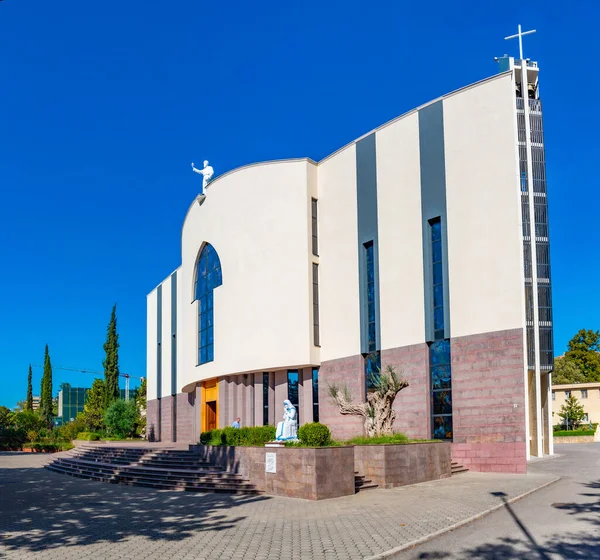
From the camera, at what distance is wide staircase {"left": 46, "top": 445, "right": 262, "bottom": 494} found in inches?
809

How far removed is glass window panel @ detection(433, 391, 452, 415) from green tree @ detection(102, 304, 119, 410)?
3395 cm

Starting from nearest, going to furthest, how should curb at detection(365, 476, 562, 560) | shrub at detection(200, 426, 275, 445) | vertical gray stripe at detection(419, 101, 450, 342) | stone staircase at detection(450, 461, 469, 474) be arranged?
curb at detection(365, 476, 562, 560)
shrub at detection(200, 426, 275, 445)
stone staircase at detection(450, 461, 469, 474)
vertical gray stripe at detection(419, 101, 450, 342)

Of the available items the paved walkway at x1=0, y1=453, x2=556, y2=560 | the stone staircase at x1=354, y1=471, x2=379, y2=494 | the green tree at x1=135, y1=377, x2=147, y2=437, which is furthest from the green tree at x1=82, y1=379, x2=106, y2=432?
the stone staircase at x1=354, y1=471, x2=379, y2=494

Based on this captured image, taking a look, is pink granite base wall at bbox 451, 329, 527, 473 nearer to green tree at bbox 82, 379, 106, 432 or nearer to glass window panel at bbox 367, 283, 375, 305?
glass window panel at bbox 367, 283, 375, 305

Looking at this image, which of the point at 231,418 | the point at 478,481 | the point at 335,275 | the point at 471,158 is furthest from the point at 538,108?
the point at 231,418

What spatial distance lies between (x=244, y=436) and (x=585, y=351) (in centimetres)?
5352

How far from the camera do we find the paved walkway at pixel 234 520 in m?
11.6

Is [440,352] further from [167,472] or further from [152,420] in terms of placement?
[152,420]

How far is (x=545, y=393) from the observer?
28281 mm

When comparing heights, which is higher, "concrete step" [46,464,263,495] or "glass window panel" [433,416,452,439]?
"glass window panel" [433,416,452,439]

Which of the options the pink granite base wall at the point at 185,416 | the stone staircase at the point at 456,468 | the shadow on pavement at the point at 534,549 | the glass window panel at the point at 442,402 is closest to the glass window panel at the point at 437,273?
the glass window panel at the point at 442,402

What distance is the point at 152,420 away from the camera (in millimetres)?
51375

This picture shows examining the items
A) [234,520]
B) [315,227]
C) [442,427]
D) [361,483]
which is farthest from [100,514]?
[315,227]

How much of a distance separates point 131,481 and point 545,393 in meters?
16.9
